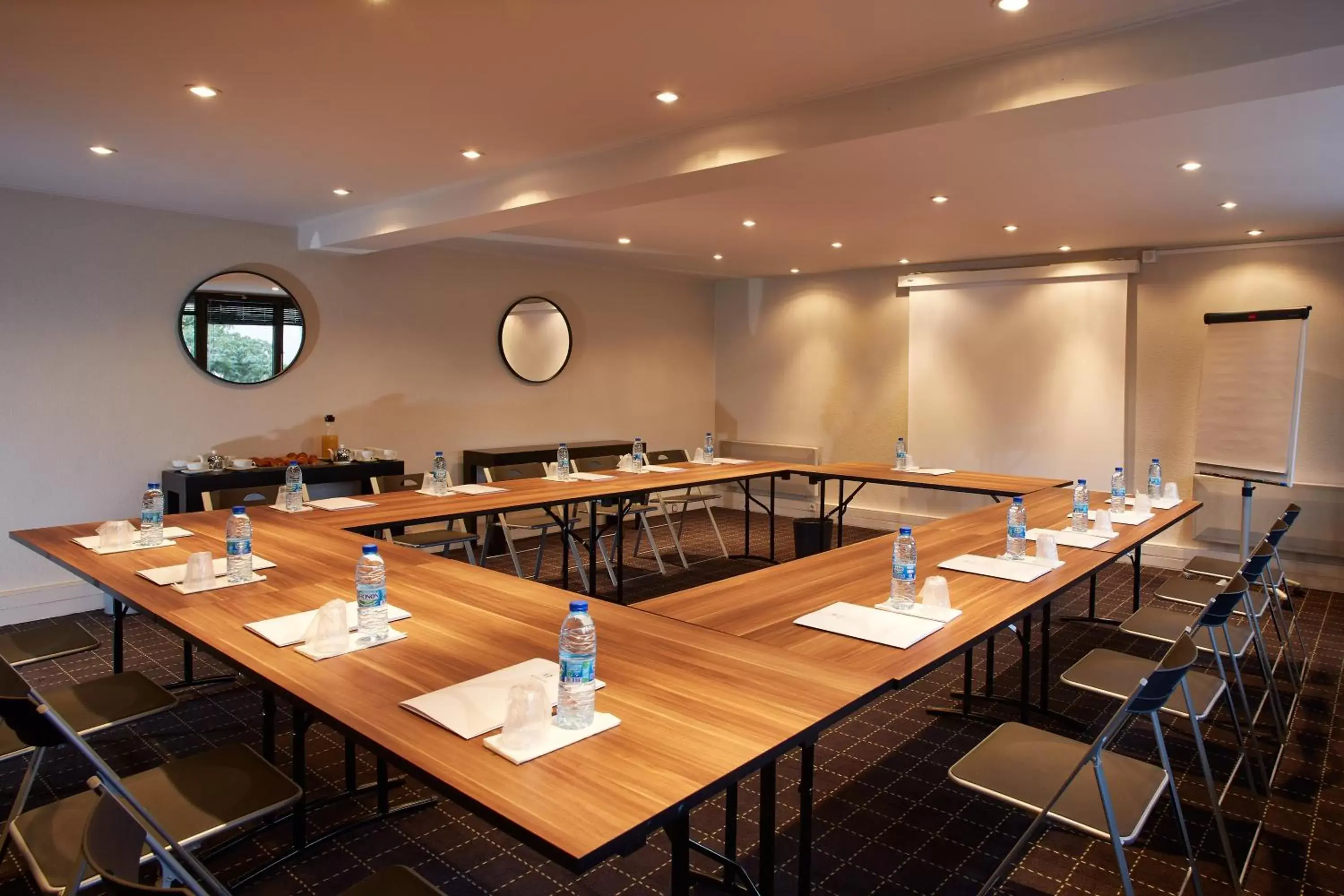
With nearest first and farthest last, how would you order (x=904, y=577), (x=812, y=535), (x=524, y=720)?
(x=524, y=720), (x=904, y=577), (x=812, y=535)

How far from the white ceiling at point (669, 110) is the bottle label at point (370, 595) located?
65.0 inches

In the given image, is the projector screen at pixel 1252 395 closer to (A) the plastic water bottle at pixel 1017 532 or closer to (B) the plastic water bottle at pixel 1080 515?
(B) the plastic water bottle at pixel 1080 515

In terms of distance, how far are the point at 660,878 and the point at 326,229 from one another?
474cm

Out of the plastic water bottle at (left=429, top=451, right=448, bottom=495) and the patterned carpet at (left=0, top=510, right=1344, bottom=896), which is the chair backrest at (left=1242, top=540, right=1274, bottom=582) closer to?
the patterned carpet at (left=0, top=510, right=1344, bottom=896)

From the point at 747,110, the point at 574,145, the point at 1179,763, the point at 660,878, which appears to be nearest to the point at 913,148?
the point at 747,110

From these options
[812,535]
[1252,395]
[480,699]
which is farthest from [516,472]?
[1252,395]

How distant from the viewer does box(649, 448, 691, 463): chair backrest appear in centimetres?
632

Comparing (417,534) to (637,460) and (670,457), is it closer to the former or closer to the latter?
(637,460)

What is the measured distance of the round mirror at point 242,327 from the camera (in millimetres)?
5203

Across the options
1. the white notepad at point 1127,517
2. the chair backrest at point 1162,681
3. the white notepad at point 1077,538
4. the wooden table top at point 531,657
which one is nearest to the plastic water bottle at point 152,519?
the wooden table top at point 531,657

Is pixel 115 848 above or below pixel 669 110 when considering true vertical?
below

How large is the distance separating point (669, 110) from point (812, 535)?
143 inches

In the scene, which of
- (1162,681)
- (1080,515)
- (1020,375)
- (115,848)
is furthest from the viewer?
(1020,375)

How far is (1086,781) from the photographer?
1.92 meters
